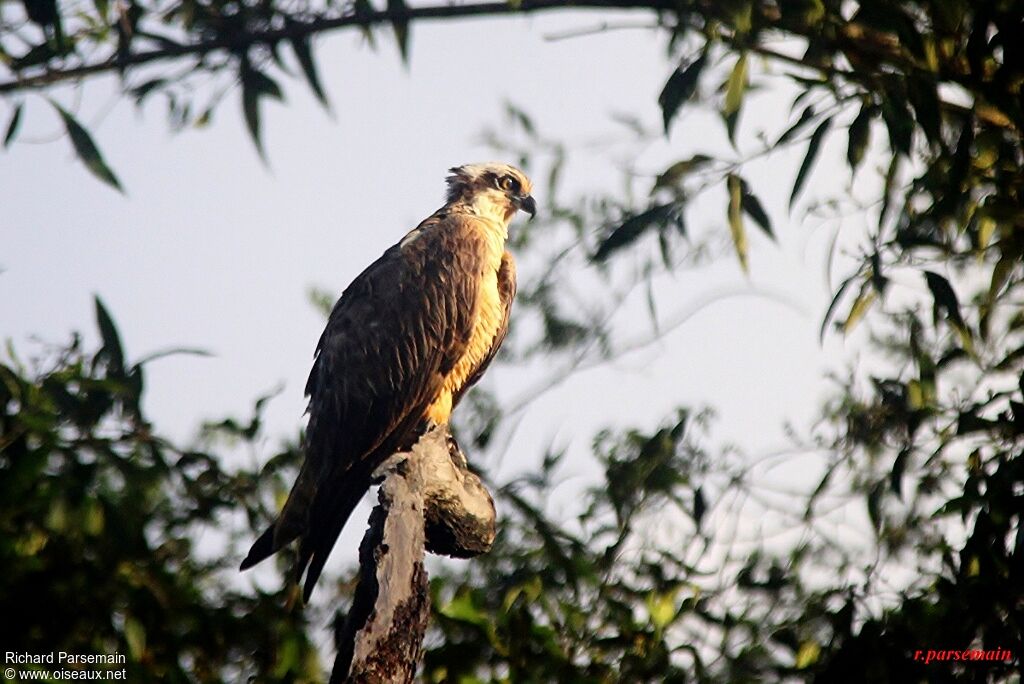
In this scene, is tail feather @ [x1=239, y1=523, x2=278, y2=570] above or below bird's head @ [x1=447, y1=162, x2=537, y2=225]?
below

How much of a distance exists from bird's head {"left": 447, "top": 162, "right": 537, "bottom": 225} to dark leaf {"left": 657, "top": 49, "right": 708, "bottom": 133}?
2.29m

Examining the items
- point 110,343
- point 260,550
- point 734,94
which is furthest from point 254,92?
point 734,94

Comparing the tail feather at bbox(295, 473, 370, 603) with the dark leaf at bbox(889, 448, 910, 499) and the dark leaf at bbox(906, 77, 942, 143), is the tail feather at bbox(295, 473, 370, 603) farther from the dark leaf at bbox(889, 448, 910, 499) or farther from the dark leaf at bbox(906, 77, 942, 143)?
the dark leaf at bbox(906, 77, 942, 143)

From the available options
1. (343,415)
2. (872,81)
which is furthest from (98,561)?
(872,81)

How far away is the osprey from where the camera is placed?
5.27 meters

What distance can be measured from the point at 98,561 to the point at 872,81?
10.1 ft

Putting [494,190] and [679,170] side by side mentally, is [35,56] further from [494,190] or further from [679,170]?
[494,190]

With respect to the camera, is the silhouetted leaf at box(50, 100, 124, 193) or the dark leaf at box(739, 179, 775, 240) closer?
the silhouetted leaf at box(50, 100, 124, 193)

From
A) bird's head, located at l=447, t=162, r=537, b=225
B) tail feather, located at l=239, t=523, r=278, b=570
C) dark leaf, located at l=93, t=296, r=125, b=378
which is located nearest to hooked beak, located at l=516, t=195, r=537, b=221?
bird's head, located at l=447, t=162, r=537, b=225

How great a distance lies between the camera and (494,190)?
7023 millimetres

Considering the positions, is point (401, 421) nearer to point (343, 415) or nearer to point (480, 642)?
point (343, 415)

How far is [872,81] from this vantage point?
186 inches

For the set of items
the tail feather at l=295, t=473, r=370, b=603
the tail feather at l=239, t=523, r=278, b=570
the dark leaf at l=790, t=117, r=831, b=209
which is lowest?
the tail feather at l=239, t=523, r=278, b=570

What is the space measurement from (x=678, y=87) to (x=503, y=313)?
1781 millimetres
